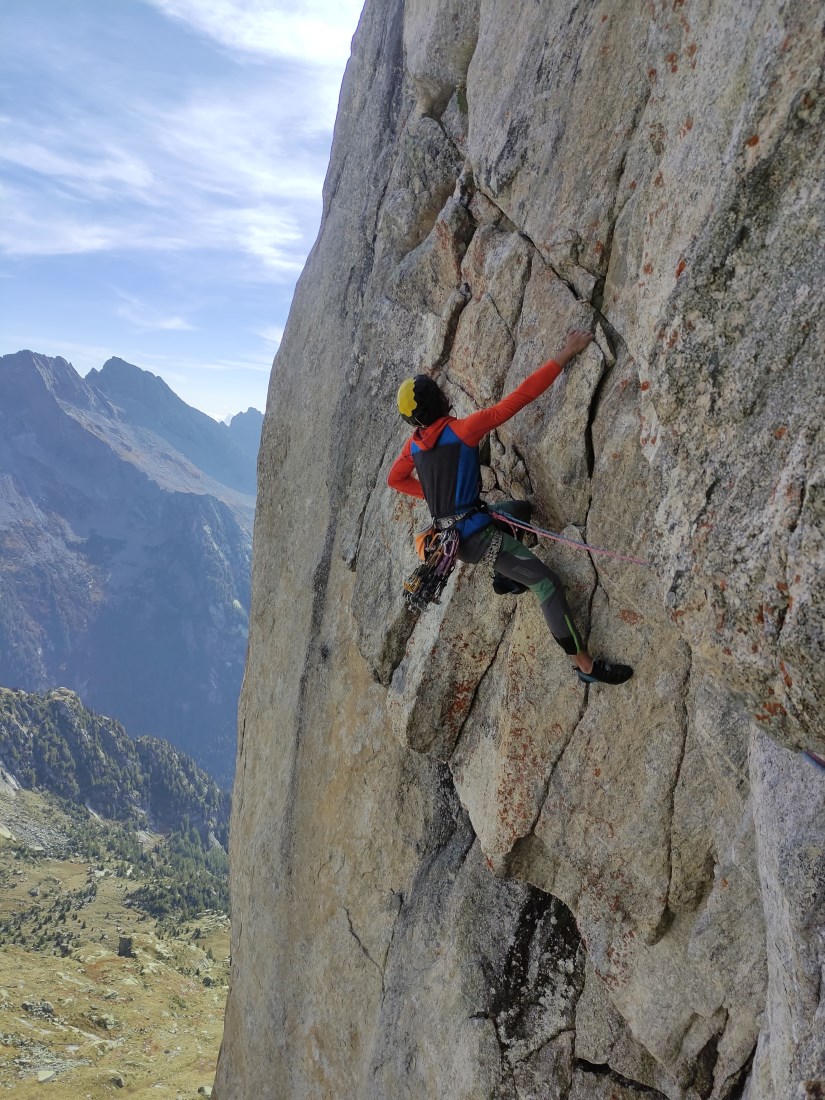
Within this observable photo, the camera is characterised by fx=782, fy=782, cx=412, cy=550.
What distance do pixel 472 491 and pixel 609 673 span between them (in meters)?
2.61

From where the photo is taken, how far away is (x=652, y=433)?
23.0 ft

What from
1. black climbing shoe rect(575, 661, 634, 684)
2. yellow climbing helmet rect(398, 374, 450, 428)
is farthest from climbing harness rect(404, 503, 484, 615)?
black climbing shoe rect(575, 661, 634, 684)

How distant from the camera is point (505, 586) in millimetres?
9297

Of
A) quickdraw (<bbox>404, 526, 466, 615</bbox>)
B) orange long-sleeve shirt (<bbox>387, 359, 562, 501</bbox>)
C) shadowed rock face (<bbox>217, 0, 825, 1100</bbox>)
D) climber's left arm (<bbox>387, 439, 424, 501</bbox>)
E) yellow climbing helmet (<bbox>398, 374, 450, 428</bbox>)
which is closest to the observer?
shadowed rock face (<bbox>217, 0, 825, 1100</bbox>)

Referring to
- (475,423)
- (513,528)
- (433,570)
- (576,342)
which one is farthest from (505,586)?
(576,342)

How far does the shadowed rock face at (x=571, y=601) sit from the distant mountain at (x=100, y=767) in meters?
159

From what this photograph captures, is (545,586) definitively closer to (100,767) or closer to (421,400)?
(421,400)

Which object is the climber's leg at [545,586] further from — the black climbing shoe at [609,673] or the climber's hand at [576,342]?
the climber's hand at [576,342]

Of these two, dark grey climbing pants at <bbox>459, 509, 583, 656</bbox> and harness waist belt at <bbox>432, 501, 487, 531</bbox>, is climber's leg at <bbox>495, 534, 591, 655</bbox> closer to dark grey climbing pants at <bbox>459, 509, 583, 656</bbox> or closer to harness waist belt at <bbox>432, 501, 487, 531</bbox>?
dark grey climbing pants at <bbox>459, 509, 583, 656</bbox>

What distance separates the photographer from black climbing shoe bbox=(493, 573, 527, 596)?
923 centimetres

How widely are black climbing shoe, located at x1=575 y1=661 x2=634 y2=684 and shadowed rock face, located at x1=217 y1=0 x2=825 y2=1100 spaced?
188 mm

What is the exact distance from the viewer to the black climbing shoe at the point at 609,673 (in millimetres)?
8266

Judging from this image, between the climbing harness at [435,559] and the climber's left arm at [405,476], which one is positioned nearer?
the climbing harness at [435,559]

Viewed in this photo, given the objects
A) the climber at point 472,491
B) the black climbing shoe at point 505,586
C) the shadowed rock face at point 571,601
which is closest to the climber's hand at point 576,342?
the climber at point 472,491
